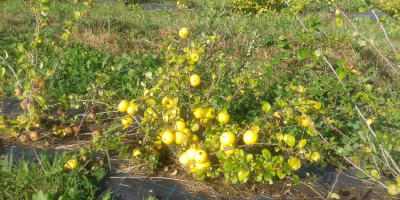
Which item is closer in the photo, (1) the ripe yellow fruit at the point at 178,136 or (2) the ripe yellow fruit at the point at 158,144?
(1) the ripe yellow fruit at the point at 178,136

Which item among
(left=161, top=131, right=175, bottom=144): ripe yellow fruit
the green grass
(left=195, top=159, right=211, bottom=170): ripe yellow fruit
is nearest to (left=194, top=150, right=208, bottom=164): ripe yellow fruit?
(left=195, top=159, right=211, bottom=170): ripe yellow fruit

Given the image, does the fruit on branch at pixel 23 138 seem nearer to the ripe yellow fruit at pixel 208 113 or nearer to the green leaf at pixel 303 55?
the ripe yellow fruit at pixel 208 113

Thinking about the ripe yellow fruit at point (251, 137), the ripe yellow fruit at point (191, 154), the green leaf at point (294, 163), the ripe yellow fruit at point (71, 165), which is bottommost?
the ripe yellow fruit at point (71, 165)

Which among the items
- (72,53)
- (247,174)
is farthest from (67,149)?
(72,53)

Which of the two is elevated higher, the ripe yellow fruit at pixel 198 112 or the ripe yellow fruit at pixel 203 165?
the ripe yellow fruit at pixel 198 112

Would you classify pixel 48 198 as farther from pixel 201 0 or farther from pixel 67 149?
pixel 201 0

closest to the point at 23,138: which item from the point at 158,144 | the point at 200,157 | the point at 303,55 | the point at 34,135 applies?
the point at 34,135

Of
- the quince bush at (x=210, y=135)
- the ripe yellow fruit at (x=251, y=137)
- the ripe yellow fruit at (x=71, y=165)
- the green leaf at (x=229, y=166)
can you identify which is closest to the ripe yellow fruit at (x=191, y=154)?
the quince bush at (x=210, y=135)

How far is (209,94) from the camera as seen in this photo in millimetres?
2605

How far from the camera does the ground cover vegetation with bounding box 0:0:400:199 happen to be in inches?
80.5

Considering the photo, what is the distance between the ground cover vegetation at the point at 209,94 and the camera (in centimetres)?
204

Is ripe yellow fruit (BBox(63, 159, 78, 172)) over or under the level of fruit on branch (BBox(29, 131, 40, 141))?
over

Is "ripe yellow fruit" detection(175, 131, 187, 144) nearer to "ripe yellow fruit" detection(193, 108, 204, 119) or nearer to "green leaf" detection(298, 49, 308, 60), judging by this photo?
"ripe yellow fruit" detection(193, 108, 204, 119)

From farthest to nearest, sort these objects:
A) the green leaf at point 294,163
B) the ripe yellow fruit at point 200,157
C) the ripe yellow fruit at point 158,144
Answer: the ripe yellow fruit at point 158,144 → the ripe yellow fruit at point 200,157 → the green leaf at point 294,163
